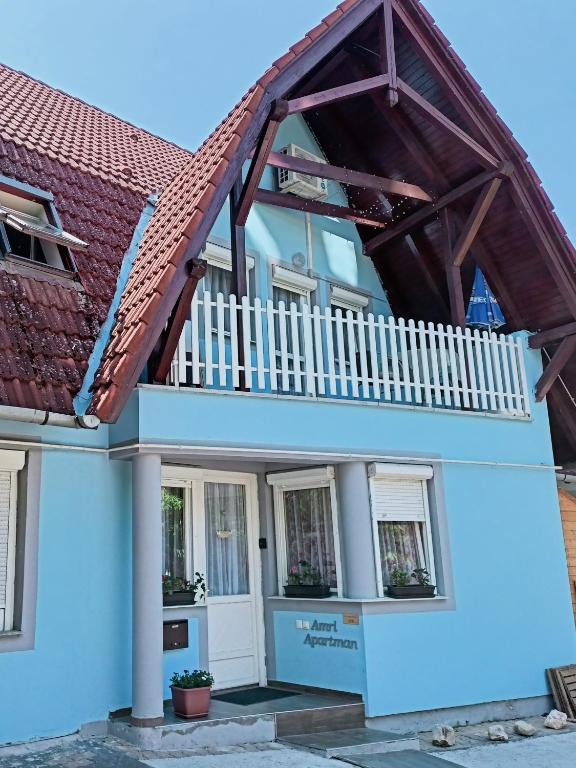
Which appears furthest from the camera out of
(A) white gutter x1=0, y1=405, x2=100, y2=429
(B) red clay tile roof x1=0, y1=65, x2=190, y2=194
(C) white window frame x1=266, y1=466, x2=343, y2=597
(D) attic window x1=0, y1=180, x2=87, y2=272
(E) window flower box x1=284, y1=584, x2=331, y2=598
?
(B) red clay tile roof x1=0, y1=65, x2=190, y2=194

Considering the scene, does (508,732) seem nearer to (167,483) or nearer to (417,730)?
(417,730)

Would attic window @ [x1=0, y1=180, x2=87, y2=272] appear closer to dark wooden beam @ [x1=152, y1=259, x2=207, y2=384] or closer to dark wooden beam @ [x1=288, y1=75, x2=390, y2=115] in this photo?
dark wooden beam @ [x1=152, y1=259, x2=207, y2=384]

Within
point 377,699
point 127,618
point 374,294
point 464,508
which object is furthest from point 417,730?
point 374,294

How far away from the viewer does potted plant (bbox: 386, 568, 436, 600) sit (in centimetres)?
850

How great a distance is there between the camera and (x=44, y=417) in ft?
20.7

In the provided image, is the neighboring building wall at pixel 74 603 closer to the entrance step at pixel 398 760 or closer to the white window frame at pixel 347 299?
the entrance step at pixel 398 760

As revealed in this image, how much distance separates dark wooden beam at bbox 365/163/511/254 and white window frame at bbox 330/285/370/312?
0.80 metres

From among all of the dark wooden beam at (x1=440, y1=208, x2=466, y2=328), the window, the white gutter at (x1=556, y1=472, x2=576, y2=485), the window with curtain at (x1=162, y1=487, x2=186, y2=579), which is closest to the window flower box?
the window with curtain at (x1=162, y1=487, x2=186, y2=579)

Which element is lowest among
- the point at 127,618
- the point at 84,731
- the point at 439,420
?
the point at 84,731

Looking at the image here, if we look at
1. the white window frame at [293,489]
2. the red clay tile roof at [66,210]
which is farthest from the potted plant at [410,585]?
the red clay tile roof at [66,210]

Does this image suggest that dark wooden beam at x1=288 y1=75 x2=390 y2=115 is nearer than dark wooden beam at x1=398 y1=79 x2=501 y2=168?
Yes

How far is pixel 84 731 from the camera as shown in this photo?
22.7 feet

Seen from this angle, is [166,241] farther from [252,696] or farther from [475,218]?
[252,696]

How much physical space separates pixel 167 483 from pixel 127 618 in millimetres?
1726
